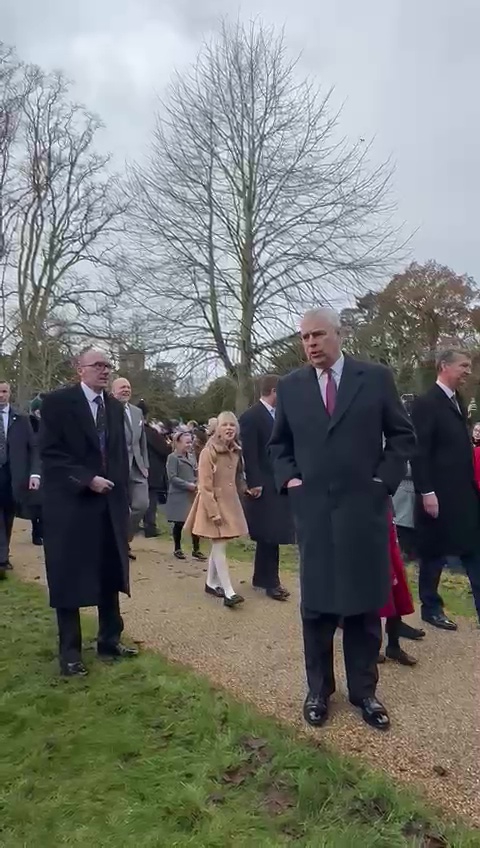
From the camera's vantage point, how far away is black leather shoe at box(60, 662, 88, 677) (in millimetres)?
4910

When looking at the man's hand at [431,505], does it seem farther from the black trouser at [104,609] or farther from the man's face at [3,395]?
the man's face at [3,395]

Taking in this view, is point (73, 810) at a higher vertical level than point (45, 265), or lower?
lower

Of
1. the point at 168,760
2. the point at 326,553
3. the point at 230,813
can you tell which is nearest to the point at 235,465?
the point at 326,553

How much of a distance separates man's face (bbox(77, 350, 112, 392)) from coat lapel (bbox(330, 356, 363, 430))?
176 centimetres

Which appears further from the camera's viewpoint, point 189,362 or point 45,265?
point 45,265

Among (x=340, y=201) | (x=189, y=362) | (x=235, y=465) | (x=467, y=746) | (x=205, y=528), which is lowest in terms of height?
(x=467, y=746)

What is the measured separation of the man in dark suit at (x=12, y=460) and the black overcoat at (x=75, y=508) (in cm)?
341

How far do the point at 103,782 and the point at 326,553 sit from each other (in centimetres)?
149

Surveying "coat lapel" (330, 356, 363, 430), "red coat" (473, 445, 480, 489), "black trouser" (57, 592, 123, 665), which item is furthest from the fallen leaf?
"red coat" (473, 445, 480, 489)

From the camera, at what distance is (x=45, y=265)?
28.0 metres

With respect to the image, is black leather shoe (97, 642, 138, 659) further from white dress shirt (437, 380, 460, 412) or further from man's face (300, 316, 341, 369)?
white dress shirt (437, 380, 460, 412)

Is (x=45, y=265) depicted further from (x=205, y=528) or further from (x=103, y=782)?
(x=103, y=782)

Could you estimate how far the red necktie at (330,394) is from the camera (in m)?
4.04

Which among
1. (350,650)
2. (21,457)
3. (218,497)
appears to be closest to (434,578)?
(350,650)
